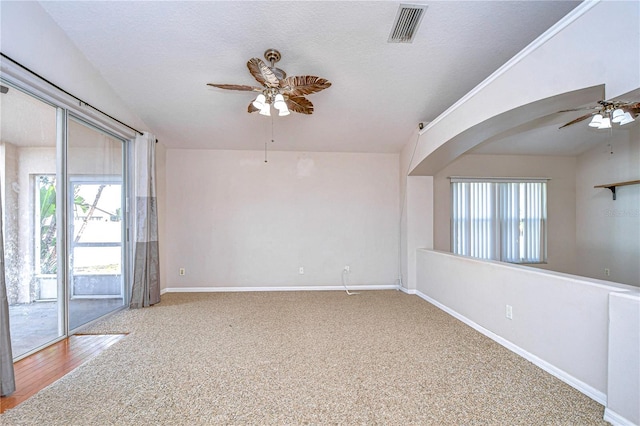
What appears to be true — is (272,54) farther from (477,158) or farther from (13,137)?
(477,158)

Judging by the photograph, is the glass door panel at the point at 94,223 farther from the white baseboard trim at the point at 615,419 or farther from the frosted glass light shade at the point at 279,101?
the white baseboard trim at the point at 615,419

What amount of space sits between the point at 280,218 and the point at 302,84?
2927 millimetres

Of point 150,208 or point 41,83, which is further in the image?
point 150,208

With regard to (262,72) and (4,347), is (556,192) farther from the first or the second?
(4,347)

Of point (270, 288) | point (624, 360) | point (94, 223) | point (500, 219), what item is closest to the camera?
point (624, 360)

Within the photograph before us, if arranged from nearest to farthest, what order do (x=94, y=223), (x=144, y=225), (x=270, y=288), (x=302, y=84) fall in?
(x=302, y=84) → (x=94, y=223) → (x=144, y=225) → (x=270, y=288)

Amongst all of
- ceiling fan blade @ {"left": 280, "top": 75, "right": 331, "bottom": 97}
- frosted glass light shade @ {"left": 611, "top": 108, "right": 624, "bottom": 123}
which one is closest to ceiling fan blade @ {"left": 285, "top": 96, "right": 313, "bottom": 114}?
ceiling fan blade @ {"left": 280, "top": 75, "right": 331, "bottom": 97}

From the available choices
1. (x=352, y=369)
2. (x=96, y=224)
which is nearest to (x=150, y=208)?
(x=96, y=224)

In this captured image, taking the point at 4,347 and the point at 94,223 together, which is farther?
the point at 94,223

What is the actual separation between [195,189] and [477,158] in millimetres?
5266

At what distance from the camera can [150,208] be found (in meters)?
4.18

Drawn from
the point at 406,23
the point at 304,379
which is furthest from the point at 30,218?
the point at 406,23

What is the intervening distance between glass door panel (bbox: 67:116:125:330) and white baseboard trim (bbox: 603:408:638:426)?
475cm

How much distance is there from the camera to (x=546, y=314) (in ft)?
7.76
